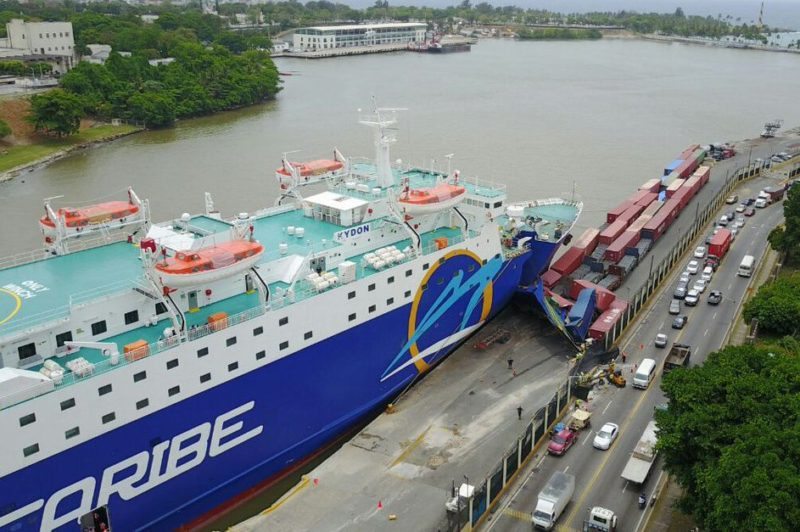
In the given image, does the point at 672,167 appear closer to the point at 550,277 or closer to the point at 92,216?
the point at 550,277

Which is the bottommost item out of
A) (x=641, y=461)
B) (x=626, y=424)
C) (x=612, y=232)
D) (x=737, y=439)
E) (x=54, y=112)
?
(x=626, y=424)

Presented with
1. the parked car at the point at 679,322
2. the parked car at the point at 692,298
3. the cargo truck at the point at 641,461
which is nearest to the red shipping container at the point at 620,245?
the parked car at the point at 692,298

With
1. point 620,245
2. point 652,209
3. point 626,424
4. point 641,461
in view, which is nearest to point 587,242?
point 620,245

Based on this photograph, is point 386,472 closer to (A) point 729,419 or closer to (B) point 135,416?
(B) point 135,416

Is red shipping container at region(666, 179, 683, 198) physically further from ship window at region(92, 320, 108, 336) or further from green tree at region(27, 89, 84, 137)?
green tree at region(27, 89, 84, 137)

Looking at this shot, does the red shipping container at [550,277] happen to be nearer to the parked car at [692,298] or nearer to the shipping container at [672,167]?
the parked car at [692,298]

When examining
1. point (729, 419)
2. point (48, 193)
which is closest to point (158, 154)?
point (48, 193)

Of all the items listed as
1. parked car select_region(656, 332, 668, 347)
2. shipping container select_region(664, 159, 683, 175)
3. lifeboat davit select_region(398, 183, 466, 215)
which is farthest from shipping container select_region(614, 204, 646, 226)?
lifeboat davit select_region(398, 183, 466, 215)

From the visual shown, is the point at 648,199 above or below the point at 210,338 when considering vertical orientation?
below
